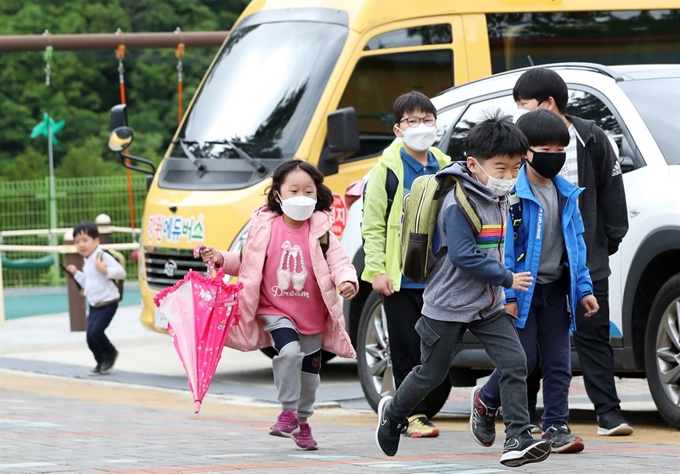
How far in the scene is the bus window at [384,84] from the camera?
12.0 m

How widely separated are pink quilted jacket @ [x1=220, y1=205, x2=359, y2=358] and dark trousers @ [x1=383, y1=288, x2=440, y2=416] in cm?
55

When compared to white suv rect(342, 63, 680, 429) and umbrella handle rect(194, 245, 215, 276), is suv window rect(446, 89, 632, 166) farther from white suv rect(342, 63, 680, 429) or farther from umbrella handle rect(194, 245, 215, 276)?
umbrella handle rect(194, 245, 215, 276)

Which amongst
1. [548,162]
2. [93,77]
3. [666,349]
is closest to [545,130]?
[548,162]

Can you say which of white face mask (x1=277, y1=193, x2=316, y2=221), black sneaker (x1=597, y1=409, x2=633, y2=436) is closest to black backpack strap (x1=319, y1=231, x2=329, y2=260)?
white face mask (x1=277, y1=193, x2=316, y2=221)

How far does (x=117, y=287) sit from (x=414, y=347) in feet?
18.4

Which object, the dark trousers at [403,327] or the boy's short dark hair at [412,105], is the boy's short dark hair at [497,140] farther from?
the dark trousers at [403,327]

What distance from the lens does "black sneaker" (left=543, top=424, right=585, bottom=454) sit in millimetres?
7133

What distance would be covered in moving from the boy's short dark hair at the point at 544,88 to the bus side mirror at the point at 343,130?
3827mm

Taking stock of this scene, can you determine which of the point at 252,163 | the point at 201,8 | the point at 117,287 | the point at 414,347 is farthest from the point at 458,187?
the point at 201,8

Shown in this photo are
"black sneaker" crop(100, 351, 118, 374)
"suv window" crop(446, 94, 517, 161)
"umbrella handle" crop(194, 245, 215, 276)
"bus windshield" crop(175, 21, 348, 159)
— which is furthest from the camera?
"black sneaker" crop(100, 351, 118, 374)

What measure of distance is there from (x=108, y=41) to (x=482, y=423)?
13.3m

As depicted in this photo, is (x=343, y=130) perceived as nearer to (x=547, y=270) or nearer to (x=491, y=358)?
(x=547, y=270)

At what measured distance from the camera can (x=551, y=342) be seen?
7305 millimetres

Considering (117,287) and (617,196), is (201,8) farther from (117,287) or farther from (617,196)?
(617,196)
